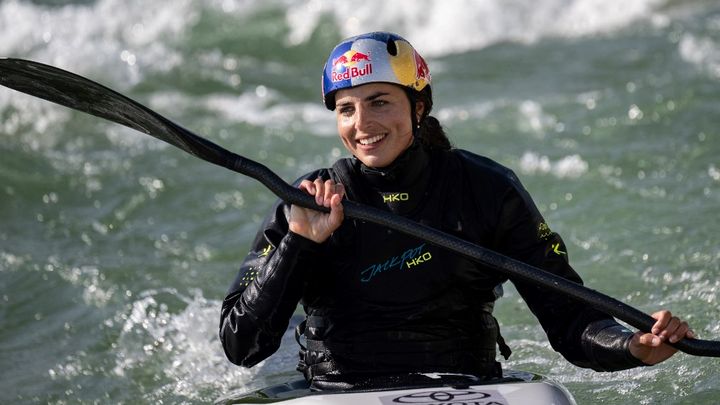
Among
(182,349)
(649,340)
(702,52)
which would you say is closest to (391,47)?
(649,340)

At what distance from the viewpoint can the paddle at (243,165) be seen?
3.83 metres

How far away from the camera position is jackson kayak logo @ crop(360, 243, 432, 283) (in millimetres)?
4074

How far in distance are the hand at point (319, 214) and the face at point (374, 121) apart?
0.20 meters

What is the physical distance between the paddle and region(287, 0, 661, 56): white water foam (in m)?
10.3

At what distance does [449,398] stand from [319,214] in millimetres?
697

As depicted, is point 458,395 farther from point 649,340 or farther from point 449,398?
point 649,340

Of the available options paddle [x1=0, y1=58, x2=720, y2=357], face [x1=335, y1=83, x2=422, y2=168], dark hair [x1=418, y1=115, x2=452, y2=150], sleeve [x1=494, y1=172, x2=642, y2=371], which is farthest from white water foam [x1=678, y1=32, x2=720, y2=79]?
paddle [x1=0, y1=58, x2=720, y2=357]

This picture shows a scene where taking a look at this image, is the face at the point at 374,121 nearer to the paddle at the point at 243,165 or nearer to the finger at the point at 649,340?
the paddle at the point at 243,165

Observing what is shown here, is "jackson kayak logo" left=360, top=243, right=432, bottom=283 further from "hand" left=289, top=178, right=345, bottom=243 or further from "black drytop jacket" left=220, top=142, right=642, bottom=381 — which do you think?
"hand" left=289, top=178, right=345, bottom=243

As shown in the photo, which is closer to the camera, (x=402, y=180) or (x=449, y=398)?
(x=449, y=398)

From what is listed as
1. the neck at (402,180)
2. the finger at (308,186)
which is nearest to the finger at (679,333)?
the neck at (402,180)

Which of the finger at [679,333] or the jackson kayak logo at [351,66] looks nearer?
the finger at [679,333]

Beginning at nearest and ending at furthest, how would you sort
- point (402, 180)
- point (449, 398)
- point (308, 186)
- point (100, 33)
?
point (449, 398), point (308, 186), point (402, 180), point (100, 33)

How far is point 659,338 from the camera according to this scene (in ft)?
12.1
